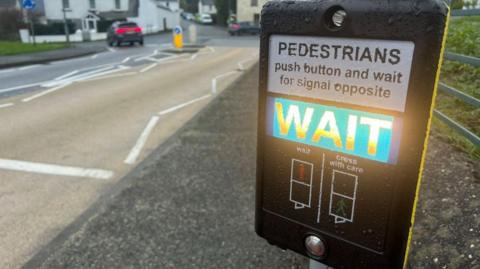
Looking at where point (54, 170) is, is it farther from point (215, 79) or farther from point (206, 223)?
point (215, 79)

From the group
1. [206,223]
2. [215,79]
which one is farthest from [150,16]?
[206,223]

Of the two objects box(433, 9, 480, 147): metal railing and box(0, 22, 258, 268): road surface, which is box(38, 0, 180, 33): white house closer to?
box(0, 22, 258, 268): road surface

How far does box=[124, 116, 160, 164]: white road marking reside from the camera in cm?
559

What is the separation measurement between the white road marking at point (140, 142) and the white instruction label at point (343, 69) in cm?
458

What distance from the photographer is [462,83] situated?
4219 mm

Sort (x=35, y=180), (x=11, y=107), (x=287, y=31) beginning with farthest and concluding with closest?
(x=11, y=107)
(x=35, y=180)
(x=287, y=31)

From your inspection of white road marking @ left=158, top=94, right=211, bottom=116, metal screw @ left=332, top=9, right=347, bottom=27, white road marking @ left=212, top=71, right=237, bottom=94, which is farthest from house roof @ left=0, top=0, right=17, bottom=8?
metal screw @ left=332, top=9, right=347, bottom=27

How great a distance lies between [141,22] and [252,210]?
161 feet

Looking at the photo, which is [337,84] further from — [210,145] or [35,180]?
[35,180]

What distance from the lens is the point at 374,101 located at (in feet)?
3.64

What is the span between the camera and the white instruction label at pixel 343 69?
1.06 metres

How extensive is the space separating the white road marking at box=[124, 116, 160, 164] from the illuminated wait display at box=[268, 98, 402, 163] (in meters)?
4.53

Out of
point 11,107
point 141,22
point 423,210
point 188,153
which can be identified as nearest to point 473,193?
point 423,210

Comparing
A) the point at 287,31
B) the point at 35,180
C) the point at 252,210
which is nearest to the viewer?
the point at 287,31
